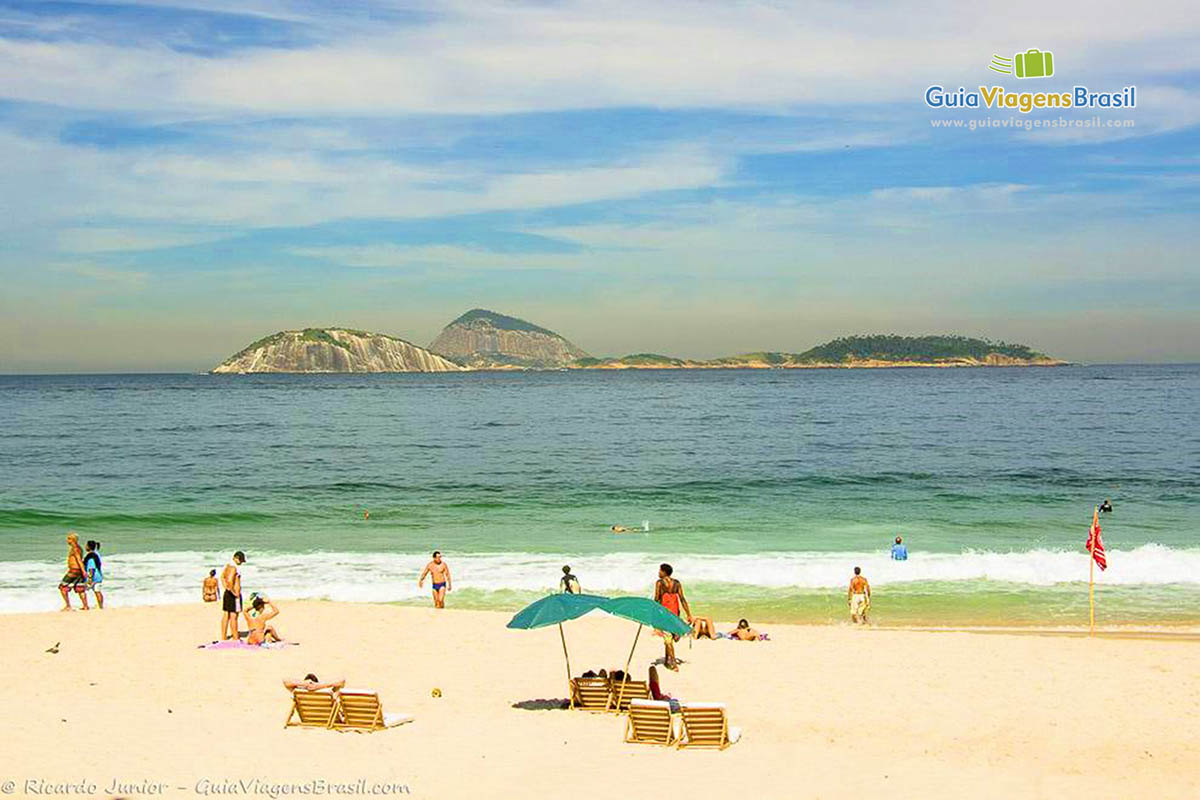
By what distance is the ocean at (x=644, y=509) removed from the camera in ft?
79.4

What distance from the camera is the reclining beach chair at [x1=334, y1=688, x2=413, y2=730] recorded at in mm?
12969

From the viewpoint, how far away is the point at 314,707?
1316cm

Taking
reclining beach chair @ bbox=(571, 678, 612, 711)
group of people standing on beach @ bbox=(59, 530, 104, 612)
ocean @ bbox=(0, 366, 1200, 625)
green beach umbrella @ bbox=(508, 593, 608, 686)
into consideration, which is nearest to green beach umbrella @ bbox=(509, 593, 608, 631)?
green beach umbrella @ bbox=(508, 593, 608, 686)

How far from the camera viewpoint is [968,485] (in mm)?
42656

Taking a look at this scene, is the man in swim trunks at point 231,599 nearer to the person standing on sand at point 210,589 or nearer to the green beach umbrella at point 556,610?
the person standing on sand at point 210,589

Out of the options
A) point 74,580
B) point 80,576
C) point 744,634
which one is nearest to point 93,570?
point 80,576

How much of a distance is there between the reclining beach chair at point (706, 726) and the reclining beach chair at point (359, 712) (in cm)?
391

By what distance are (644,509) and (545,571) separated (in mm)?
11895

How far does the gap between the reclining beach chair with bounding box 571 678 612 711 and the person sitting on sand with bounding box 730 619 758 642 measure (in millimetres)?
4790

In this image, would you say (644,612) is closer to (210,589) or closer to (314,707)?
(314,707)

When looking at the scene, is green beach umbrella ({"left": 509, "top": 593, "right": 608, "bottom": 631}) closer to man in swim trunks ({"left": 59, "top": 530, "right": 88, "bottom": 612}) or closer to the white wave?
the white wave

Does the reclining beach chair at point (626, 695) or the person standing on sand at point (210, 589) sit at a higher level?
the person standing on sand at point (210, 589)

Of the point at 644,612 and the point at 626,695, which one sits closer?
the point at 644,612

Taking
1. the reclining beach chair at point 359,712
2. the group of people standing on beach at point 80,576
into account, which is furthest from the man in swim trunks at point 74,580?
the reclining beach chair at point 359,712
